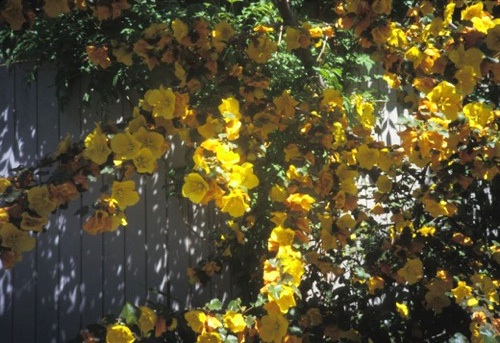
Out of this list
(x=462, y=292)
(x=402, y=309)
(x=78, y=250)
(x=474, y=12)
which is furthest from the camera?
(x=78, y=250)

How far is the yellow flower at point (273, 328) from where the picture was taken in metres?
1.47

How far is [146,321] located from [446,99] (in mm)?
1111

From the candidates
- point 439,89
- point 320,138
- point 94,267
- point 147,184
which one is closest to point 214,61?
point 320,138

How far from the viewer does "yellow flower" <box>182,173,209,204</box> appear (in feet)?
4.51

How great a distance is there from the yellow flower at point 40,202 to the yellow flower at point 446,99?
114 cm

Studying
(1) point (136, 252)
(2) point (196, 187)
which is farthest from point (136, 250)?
(2) point (196, 187)

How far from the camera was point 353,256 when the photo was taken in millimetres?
2389

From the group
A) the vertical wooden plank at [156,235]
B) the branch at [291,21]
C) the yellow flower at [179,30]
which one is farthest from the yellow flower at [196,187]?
the vertical wooden plank at [156,235]

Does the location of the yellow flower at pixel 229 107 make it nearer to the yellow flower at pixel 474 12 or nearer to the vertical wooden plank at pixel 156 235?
the yellow flower at pixel 474 12

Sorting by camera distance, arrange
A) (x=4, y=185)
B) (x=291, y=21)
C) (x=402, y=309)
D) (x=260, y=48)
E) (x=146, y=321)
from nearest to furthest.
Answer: (x=4, y=185) → (x=146, y=321) → (x=260, y=48) → (x=291, y=21) → (x=402, y=309)

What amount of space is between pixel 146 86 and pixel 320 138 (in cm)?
123

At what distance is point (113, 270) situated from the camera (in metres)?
2.75

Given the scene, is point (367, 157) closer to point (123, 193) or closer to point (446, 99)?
point (446, 99)

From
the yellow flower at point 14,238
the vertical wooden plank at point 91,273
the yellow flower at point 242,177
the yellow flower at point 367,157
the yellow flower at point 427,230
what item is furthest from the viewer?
the vertical wooden plank at point 91,273
